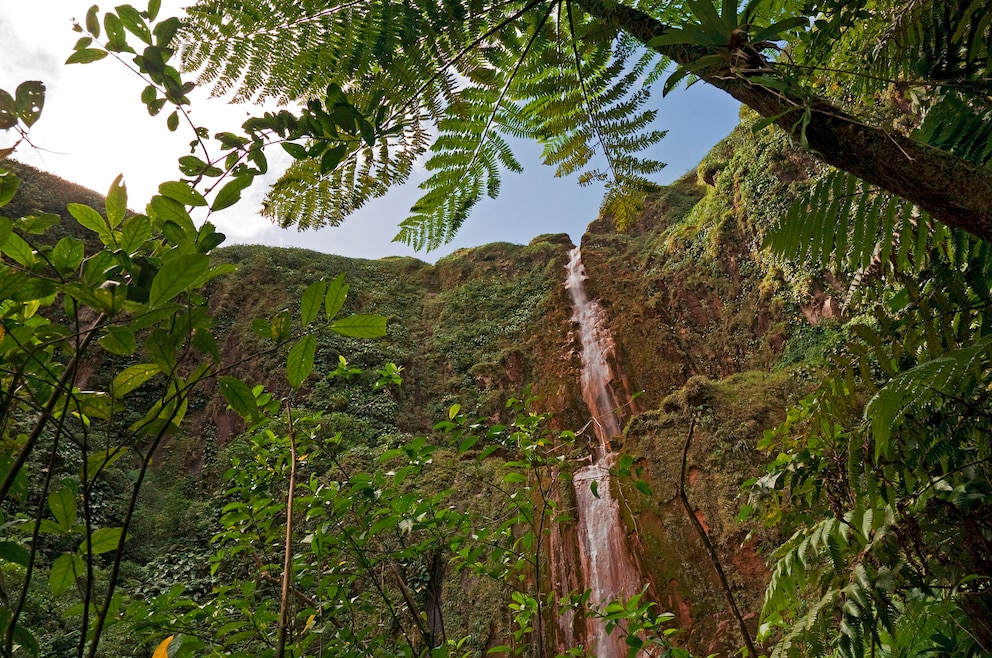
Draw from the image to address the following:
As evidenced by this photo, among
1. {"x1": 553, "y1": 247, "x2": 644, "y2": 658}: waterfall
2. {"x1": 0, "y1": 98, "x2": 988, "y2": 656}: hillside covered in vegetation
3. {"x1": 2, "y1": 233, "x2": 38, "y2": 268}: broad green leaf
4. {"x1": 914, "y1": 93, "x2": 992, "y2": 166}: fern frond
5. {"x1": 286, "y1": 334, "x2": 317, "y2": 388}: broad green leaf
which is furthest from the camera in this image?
{"x1": 553, "y1": 247, "x2": 644, "y2": 658}: waterfall

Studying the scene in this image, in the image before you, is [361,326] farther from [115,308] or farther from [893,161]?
[893,161]

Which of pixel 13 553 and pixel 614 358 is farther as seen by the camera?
pixel 614 358

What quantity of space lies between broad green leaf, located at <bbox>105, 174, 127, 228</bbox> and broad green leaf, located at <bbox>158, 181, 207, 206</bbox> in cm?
5

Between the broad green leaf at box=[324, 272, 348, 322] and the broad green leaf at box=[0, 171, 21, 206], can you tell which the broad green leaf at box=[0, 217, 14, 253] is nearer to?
the broad green leaf at box=[0, 171, 21, 206]

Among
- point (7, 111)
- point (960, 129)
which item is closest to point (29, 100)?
point (7, 111)

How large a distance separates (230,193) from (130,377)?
0.29 metres

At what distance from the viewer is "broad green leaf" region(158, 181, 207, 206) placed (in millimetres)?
676

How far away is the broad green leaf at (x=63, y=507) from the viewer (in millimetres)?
581

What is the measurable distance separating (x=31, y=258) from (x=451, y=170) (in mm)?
958

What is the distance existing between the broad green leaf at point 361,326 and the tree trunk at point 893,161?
0.68 metres

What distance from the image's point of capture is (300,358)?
706 mm

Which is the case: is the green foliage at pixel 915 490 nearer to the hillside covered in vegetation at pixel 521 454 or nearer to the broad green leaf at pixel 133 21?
the hillside covered in vegetation at pixel 521 454

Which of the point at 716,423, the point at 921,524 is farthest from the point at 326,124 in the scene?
the point at 716,423

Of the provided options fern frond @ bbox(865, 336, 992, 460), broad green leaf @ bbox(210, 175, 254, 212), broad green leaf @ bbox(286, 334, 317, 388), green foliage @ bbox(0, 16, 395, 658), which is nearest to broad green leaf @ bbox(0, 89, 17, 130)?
green foliage @ bbox(0, 16, 395, 658)
